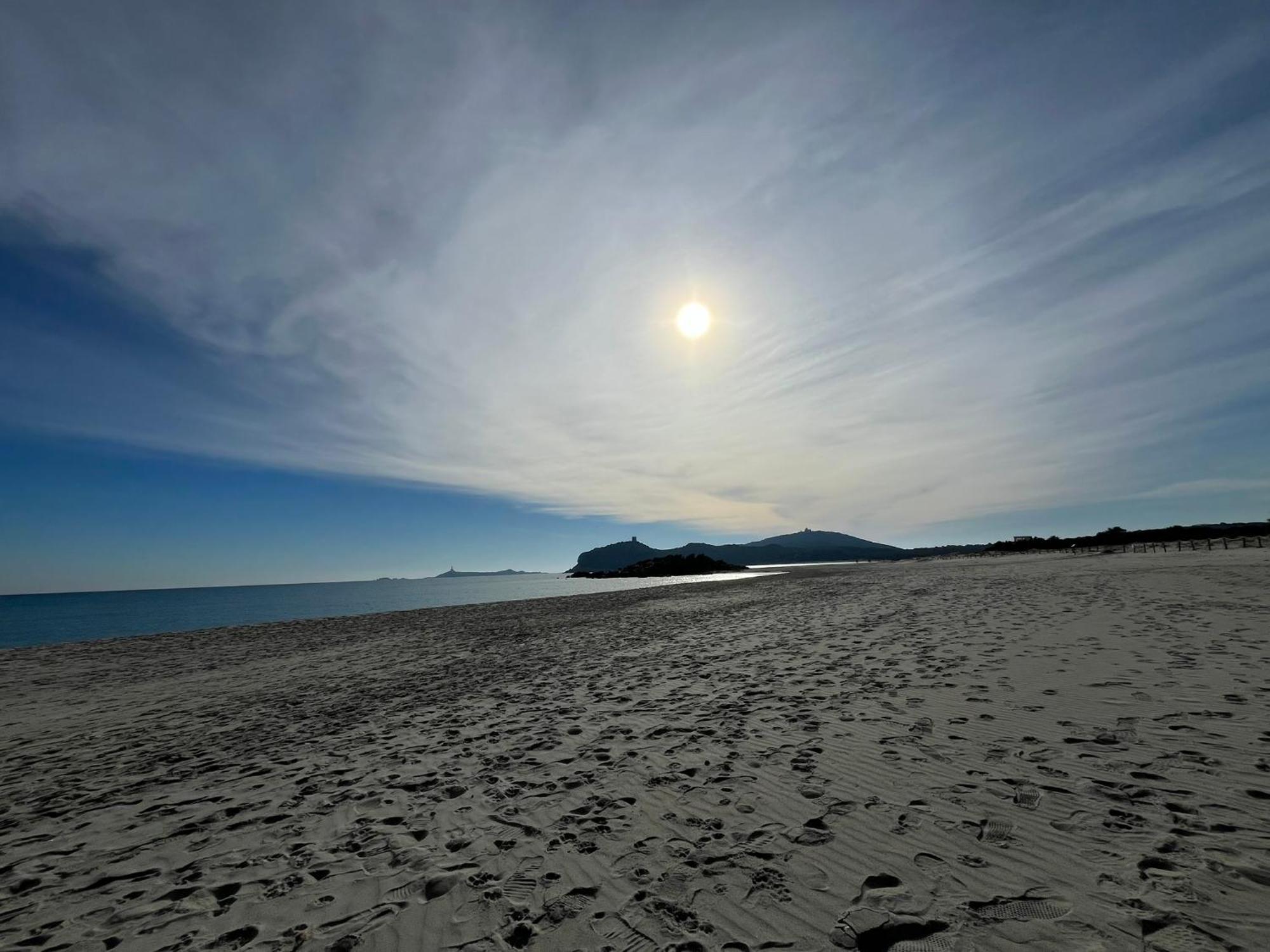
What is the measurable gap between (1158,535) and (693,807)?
4628 inches

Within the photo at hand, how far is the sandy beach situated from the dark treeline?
93.1 metres

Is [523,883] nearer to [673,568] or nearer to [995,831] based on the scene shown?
[995,831]

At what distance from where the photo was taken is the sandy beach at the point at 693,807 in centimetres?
359

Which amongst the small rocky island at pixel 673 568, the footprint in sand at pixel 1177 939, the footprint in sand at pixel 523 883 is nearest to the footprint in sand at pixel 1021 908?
the footprint in sand at pixel 1177 939

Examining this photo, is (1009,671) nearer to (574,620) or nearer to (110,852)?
(110,852)

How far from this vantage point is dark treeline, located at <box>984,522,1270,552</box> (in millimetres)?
78188

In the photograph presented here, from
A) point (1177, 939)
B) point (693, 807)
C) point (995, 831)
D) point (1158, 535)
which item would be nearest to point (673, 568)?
point (1158, 535)

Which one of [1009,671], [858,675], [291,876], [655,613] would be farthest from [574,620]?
[291,876]

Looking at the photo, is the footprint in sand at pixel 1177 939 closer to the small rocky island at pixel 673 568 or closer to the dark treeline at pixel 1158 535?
the dark treeline at pixel 1158 535

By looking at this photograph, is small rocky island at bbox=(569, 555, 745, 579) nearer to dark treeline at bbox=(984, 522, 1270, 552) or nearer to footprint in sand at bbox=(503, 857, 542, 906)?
dark treeline at bbox=(984, 522, 1270, 552)

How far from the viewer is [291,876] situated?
4.60m

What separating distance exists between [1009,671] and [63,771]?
16125 millimetres

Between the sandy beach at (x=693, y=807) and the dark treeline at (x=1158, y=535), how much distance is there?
306ft

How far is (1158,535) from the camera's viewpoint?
279 ft
